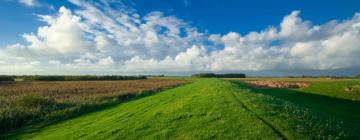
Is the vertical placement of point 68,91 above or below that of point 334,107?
above

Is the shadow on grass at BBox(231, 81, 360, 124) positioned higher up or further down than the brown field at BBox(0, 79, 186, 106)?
further down

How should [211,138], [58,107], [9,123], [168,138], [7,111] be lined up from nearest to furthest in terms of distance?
[211,138] → [168,138] → [9,123] → [7,111] → [58,107]

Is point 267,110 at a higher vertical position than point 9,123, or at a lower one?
higher

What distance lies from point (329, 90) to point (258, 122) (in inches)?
1445

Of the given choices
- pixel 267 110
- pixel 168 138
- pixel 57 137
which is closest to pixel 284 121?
pixel 267 110

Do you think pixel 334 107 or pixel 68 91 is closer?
pixel 334 107

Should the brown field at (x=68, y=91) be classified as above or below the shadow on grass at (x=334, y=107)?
above

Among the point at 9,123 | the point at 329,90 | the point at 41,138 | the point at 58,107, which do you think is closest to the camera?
the point at 41,138

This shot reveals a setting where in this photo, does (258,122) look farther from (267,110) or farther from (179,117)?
(179,117)

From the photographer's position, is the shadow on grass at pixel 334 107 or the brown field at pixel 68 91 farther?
the brown field at pixel 68 91

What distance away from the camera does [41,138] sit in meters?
14.5

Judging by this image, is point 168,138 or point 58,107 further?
point 58,107

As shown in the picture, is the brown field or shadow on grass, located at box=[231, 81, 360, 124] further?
the brown field

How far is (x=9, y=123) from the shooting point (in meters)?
19.1
